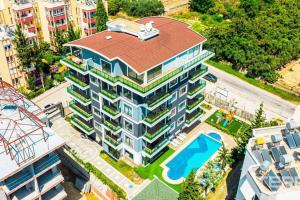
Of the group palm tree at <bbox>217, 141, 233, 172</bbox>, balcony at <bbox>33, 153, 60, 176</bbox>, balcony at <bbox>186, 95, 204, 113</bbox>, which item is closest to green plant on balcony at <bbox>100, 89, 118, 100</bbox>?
balcony at <bbox>33, 153, 60, 176</bbox>

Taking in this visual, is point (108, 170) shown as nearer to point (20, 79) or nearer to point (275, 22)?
point (20, 79)

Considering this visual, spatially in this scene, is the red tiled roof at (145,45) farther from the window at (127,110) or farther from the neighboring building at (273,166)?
the neighboring building at (273,166)

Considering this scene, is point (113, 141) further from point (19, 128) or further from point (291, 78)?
point (291, 78)

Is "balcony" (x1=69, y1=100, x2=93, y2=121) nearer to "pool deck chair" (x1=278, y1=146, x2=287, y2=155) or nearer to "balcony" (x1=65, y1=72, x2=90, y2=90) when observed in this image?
"balcony" (x1=65, y1=72, x2=90, y2=90)

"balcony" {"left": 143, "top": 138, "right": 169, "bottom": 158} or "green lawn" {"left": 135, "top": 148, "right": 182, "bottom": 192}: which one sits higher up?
"balcony" {"left": 143, "top": 138, "right": 169, "bottom": 158}

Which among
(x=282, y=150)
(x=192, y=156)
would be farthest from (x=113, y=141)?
(x=282, y=150)

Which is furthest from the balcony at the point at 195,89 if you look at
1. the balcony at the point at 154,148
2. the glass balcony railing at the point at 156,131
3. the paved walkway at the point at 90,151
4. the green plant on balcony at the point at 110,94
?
the paved walkway at the point at 90,151

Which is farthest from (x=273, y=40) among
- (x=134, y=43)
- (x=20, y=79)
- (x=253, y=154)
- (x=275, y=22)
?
(x=20, y=79)
